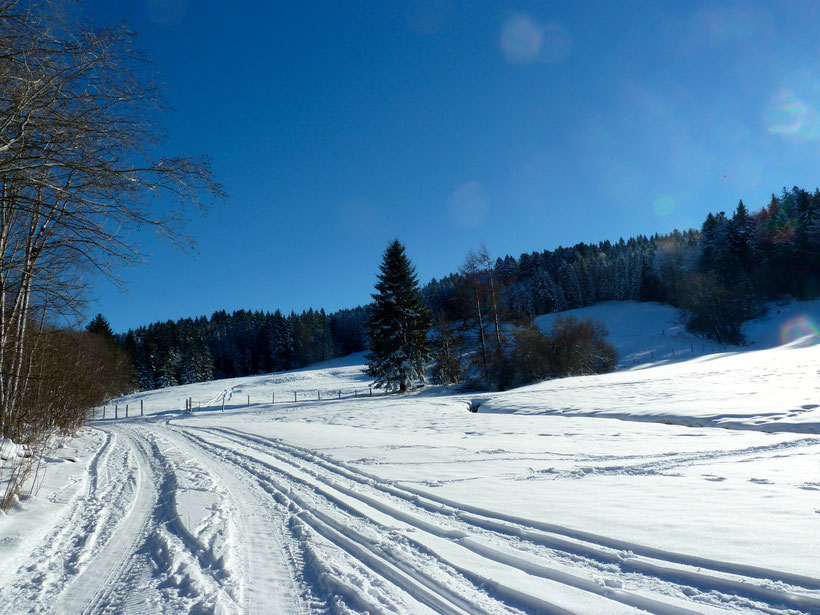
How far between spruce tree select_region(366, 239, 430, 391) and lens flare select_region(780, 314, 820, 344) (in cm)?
3373

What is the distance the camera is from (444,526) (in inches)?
144

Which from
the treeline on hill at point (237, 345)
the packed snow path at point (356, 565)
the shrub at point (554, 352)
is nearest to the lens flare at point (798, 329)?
the shrub at point (554, 352)

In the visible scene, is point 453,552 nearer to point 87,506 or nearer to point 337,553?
point 337,553

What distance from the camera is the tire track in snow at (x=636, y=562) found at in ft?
7.12

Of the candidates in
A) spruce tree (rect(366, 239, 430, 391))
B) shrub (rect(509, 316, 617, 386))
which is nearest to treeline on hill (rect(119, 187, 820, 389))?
shrub (rect(509, 316, 617, 386))

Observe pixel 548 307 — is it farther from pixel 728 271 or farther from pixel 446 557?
pixel 446 557

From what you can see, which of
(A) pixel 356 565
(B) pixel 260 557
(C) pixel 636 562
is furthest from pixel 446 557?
(B) pixel 260 557

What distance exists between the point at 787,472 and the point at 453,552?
13.9 ft

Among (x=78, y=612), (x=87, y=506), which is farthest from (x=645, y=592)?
(x=87, y=506)

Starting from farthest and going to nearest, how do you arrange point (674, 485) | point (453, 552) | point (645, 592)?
point (674, 485) < point (453, 552) < point (645, 592)

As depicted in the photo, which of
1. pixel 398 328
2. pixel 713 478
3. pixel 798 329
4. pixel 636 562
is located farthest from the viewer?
pixel 798 329

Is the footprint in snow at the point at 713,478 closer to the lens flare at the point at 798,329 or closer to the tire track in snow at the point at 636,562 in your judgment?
the tire track in snow at the point at 636,562

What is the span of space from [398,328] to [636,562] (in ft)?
80.1

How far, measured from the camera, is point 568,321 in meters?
26.5
